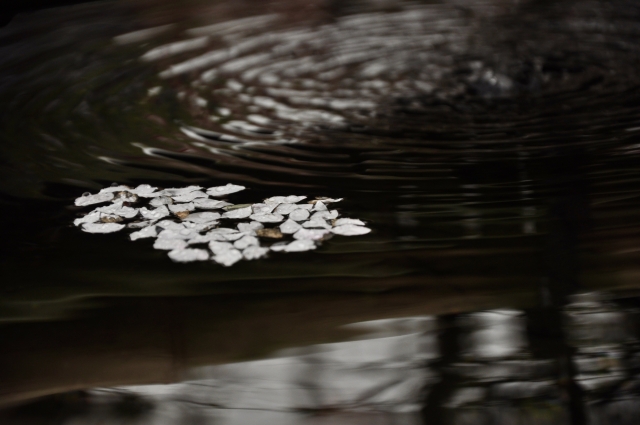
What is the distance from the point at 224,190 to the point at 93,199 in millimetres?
158

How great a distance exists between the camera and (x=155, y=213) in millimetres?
736

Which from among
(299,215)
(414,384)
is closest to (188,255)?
(299,215)

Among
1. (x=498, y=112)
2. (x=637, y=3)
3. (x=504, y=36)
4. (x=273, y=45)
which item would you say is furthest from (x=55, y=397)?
(x=637, y=3)

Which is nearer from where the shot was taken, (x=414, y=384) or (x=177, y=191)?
(x=414, y=384)

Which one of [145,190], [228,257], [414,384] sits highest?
[145,190]

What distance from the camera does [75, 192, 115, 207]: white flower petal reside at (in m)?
0.77

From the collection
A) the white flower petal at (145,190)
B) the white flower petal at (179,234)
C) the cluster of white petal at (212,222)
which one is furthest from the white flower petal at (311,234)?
the white flower petal at (145,190)

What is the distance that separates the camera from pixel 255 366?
0.51m

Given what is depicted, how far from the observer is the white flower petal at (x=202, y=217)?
2.34 ft

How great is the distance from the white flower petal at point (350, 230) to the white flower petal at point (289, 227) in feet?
0.13

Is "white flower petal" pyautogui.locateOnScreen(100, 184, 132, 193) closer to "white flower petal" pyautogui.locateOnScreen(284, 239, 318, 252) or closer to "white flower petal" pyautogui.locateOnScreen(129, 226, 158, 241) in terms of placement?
"white flower petal" pyautogui.locateOnScreen(129, 226, 158, 241)

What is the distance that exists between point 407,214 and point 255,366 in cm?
27

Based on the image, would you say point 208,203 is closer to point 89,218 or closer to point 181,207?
point 181,207

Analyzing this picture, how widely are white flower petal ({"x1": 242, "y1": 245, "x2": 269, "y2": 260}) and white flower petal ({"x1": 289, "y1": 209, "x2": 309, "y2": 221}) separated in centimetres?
7
